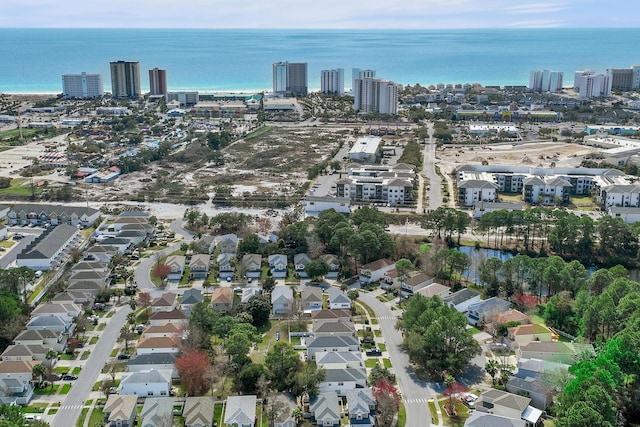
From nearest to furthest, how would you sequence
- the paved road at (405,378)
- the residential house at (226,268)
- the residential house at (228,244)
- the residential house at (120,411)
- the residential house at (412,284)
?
the residential house at (120,411) < the paved road at (405,378) < the residential house at (412,284) < the residential house at (226,268) < the residential house at (228,244)

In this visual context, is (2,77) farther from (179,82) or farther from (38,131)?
(38,131)

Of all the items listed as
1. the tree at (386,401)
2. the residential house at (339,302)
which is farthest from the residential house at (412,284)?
the tree at (386,401)

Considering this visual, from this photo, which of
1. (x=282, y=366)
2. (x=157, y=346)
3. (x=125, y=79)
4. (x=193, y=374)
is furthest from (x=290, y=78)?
(x=193, y=374)

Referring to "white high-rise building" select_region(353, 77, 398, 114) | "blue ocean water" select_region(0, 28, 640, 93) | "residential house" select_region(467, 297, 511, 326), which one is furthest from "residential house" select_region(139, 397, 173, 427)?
"blue ocean water" select_region(0, 28, 640, 93)

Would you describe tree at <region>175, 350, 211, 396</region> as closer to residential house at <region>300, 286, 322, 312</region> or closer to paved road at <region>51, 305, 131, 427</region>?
paved road at <region>51, 305, 131, 427</region>

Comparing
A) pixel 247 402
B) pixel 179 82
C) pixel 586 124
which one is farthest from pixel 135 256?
pixel 179 82

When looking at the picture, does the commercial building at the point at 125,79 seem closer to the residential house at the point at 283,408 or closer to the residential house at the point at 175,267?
the residential house at the point at 175,267
